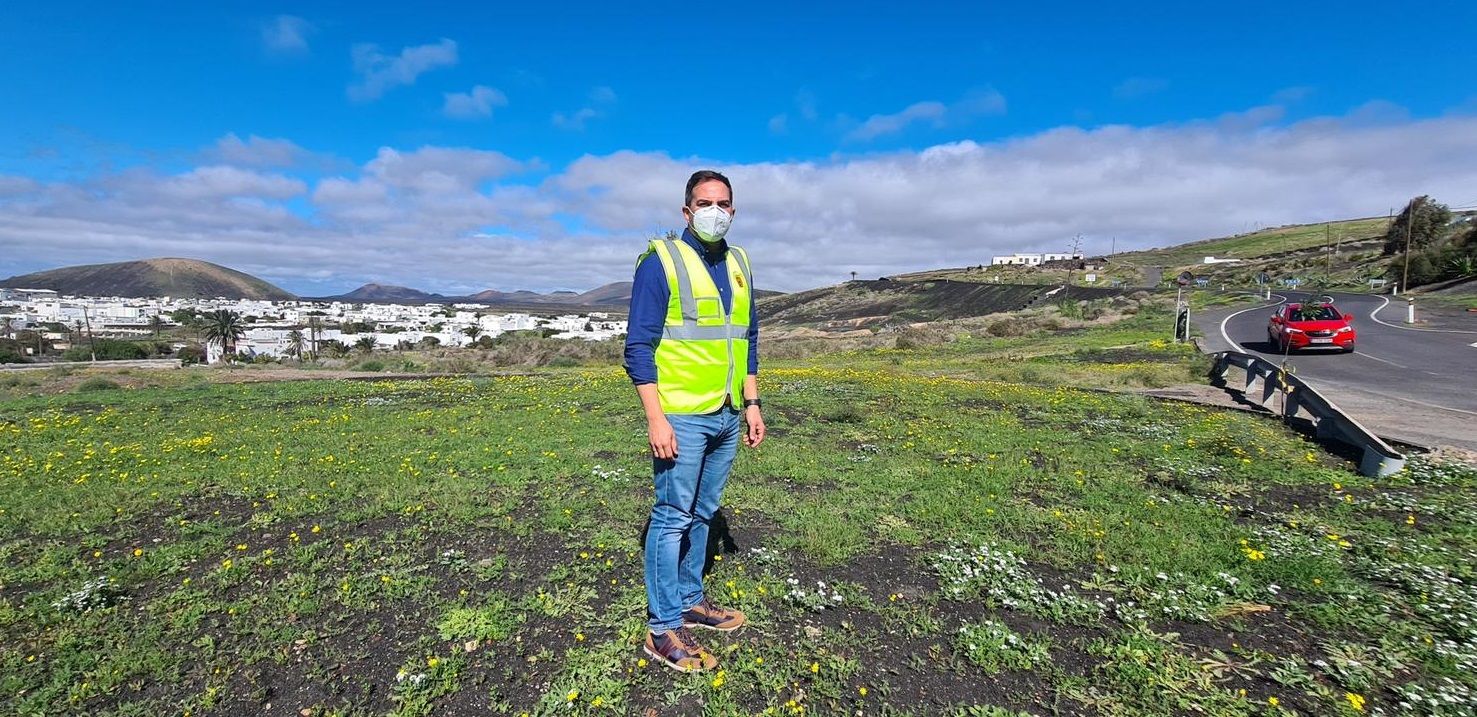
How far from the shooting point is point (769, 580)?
4.67 m

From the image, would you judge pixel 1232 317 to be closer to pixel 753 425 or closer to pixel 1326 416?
pixel 1326 416

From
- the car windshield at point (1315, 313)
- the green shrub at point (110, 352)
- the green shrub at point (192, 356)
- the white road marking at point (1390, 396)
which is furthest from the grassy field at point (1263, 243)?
the green shrub at point (110, 352)

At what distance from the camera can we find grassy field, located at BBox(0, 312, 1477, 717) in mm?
3441

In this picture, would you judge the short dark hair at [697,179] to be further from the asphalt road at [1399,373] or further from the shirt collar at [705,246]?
the asphalt road at [1399,373]

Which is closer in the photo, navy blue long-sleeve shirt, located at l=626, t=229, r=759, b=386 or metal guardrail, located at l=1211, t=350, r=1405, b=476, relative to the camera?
navy blue long-sleeve shirt, located at l=626, t=229, r=759, b=386

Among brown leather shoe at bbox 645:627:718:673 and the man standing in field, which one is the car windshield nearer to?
the man standing in field

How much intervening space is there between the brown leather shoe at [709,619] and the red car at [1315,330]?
74.1 ft

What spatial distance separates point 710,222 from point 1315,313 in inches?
986

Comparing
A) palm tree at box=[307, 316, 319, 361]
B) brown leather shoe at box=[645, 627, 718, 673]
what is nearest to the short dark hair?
brown leather shoe at box=[645, 627, 718, 673]

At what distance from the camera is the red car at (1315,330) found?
62.7ft

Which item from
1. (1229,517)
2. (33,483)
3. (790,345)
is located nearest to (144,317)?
(790,345)

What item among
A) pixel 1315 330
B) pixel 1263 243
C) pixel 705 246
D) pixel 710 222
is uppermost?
pixel 1263 243

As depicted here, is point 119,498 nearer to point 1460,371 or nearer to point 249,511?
point 249,511

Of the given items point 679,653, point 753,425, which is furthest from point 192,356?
point 753,425
